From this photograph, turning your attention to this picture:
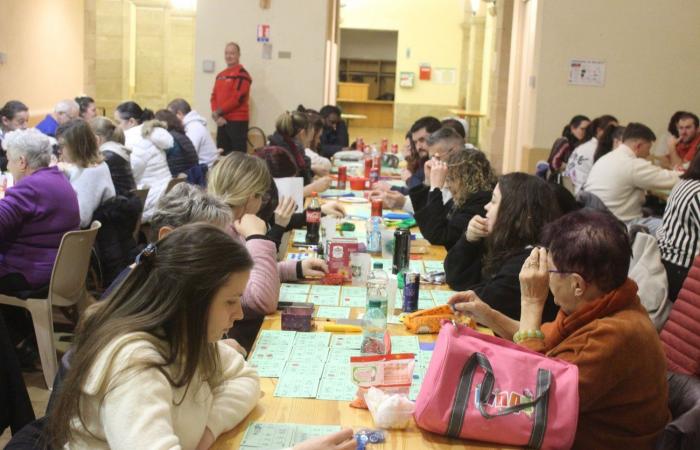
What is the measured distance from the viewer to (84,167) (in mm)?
5410

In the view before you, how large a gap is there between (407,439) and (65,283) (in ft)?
9.12

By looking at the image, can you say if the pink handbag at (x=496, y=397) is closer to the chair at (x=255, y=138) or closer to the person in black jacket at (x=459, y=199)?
the person in black jacket at (x=459, y=199)

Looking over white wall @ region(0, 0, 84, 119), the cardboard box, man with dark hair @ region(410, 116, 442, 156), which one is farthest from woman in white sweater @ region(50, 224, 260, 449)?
white wall @ region(0, 0, 84, 119)

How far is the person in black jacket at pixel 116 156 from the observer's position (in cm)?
604

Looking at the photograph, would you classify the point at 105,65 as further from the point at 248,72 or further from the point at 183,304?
the point at 183,304

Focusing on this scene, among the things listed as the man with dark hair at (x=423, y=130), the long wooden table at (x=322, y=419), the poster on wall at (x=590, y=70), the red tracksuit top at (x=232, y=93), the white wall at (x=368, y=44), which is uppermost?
the white wall at (x=368, y=44)

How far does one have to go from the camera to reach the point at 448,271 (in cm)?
392

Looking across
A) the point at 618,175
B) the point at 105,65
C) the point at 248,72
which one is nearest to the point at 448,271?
the point at 618,175

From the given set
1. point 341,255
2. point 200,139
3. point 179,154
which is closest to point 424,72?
point 200,139

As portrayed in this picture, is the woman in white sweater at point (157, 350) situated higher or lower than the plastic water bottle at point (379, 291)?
higher

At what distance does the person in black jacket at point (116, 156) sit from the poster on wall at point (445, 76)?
61.0 feet

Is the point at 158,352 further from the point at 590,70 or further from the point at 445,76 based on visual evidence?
the point at 445,76

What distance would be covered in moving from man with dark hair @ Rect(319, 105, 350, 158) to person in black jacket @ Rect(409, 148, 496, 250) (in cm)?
594

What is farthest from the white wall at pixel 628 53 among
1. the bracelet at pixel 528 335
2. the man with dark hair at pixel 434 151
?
the bracelet at pixel 528 335
